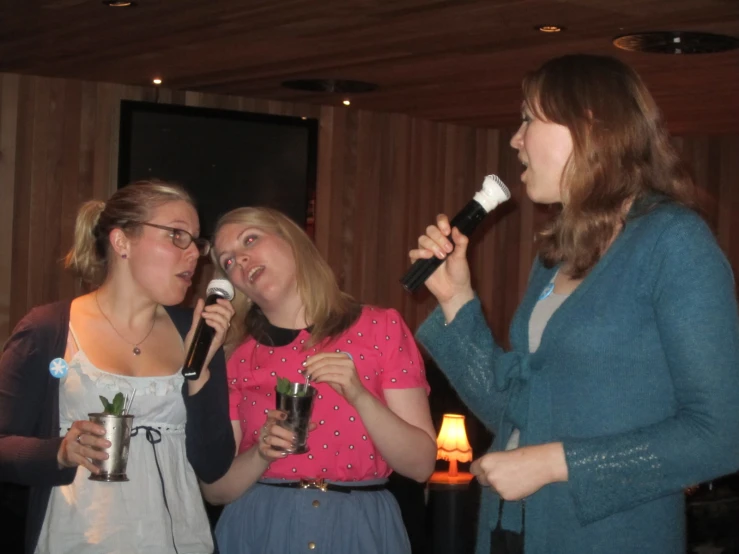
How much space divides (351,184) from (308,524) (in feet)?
14.7

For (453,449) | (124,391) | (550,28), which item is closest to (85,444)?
(124,391)

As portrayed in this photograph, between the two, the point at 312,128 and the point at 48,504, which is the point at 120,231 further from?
the point at 312,128

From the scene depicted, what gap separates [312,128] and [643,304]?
5.16m

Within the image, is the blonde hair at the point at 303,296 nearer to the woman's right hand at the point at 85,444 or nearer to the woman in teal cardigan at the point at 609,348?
the woman's right hand at the point at 85,444

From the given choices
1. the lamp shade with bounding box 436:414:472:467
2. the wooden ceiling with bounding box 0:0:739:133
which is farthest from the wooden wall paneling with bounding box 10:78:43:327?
the lamp shade with bounding box 436:414:472:467

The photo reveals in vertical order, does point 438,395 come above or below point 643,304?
below

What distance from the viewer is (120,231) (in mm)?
2656

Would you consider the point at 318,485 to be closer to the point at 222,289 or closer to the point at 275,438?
the point at 275,438

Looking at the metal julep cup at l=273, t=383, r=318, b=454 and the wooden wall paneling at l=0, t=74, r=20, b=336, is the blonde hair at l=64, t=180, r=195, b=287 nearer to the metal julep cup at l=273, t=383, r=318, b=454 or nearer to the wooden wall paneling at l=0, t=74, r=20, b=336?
the metal julep cup at l=273, t=383, r=318, b=454

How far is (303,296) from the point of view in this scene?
2746mm

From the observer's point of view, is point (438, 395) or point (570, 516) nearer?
point (570, 516)

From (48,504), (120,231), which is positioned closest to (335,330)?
(120,231)

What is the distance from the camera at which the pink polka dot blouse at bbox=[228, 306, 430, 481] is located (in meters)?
2.62

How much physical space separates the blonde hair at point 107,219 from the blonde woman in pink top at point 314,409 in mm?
218
